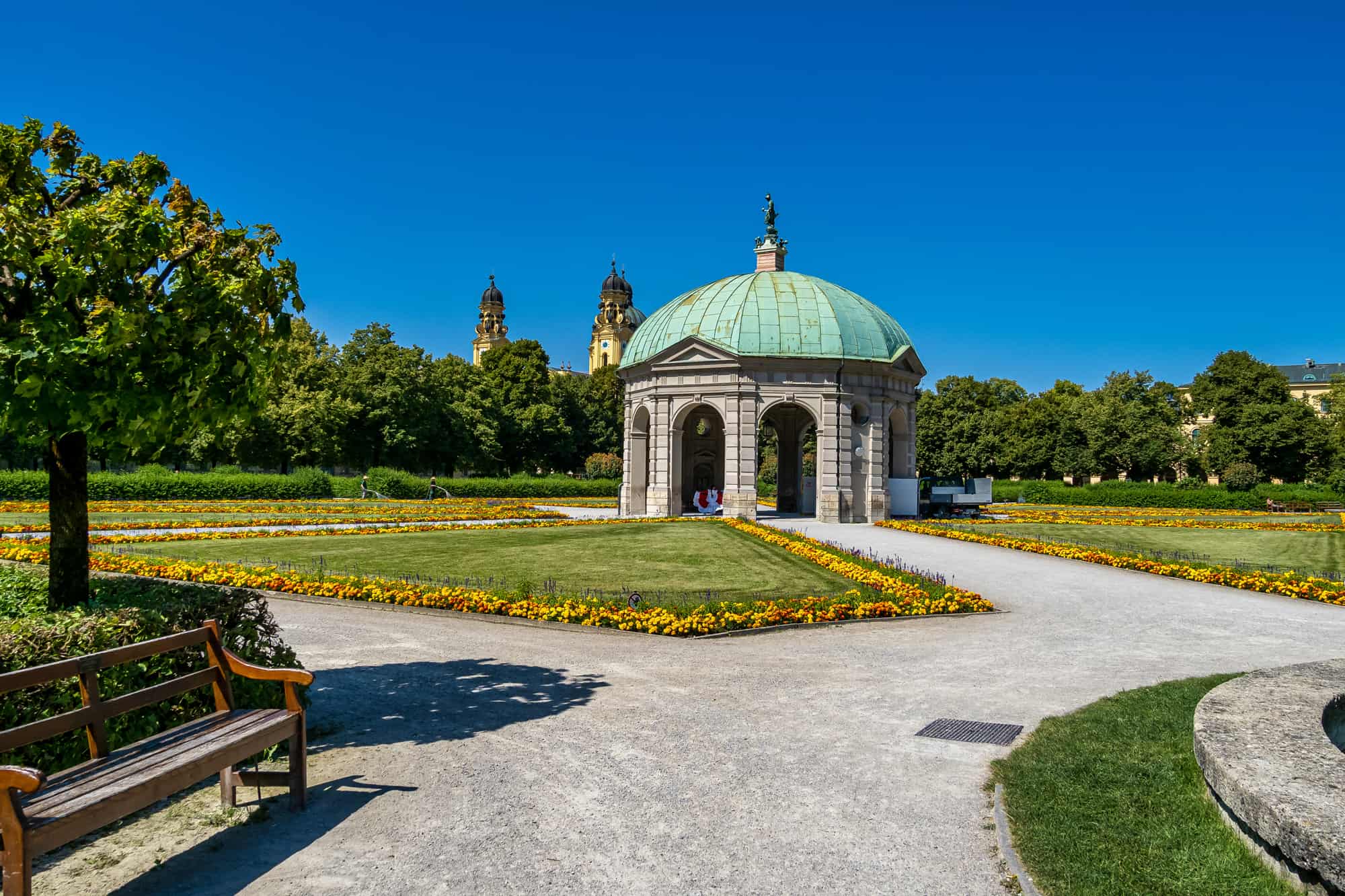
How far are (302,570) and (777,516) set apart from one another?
89.9ft

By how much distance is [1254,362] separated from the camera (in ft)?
261

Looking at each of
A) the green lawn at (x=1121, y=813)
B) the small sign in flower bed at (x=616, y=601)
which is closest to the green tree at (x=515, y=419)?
the small sign in flower bed at (x=616, y=601)

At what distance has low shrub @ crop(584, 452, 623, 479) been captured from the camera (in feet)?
234

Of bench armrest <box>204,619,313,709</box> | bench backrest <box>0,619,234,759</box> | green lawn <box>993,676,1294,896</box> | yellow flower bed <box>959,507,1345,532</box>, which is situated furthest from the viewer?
yellow flower bed <box>959,507,1345,532</box>

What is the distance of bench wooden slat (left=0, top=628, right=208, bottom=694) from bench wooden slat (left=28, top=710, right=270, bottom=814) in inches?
23.7

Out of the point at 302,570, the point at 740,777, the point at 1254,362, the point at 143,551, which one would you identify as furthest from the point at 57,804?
the point at 1254,362

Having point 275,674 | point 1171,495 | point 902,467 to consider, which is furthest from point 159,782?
point 1171,495

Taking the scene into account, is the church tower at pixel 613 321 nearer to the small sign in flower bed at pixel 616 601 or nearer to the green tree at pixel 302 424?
the green tree at pixel 302 424

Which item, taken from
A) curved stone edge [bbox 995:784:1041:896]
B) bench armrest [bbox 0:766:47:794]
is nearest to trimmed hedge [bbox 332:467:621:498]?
curved stone edge [bbox 995:784:1041:896]

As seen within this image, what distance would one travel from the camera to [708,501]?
1698 inches

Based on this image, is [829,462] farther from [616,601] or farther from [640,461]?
[616,601]

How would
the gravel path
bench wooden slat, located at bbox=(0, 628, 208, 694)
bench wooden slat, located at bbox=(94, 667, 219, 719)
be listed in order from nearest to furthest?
bench wooden slat, located at bbox=(0, 628, 208, 694) → the gravel path → bench wooden slat, located at bbox=(94, 667, 219, 719)

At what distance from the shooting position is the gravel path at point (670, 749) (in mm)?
5594

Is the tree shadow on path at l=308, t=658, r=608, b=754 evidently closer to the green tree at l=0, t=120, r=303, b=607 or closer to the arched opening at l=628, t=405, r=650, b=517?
the green tree at l=0, t=120, r=303, b=607
